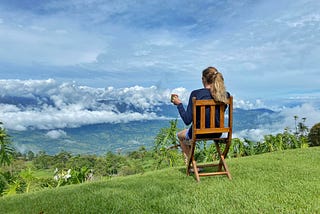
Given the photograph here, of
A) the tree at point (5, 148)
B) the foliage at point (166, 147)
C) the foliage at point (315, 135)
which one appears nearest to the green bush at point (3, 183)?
the tree at point (5, 148)

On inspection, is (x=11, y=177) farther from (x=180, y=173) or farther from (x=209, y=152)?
(x=209, y=152)

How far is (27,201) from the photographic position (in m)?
5.43

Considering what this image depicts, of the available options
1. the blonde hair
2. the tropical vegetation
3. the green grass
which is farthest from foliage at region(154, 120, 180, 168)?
→ the blonde hair

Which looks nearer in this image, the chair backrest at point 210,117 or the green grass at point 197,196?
the green grass at point 197,196

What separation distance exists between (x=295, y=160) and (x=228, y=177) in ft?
8.72

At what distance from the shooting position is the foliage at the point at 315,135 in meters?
11.9

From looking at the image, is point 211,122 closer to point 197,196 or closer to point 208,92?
point 208,92

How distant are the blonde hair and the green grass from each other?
1.39m

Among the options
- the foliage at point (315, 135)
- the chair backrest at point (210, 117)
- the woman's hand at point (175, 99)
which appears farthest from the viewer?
the foliage at point (315, 135)

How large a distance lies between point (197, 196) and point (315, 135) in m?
9.00

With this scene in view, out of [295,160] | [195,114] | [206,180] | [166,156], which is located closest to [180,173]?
[206,180]

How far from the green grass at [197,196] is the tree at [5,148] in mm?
2571

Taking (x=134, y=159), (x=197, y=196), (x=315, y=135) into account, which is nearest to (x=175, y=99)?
(x=197, y=196)

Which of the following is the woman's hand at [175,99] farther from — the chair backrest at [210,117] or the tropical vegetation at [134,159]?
the tropical vegetation at [134,159]
